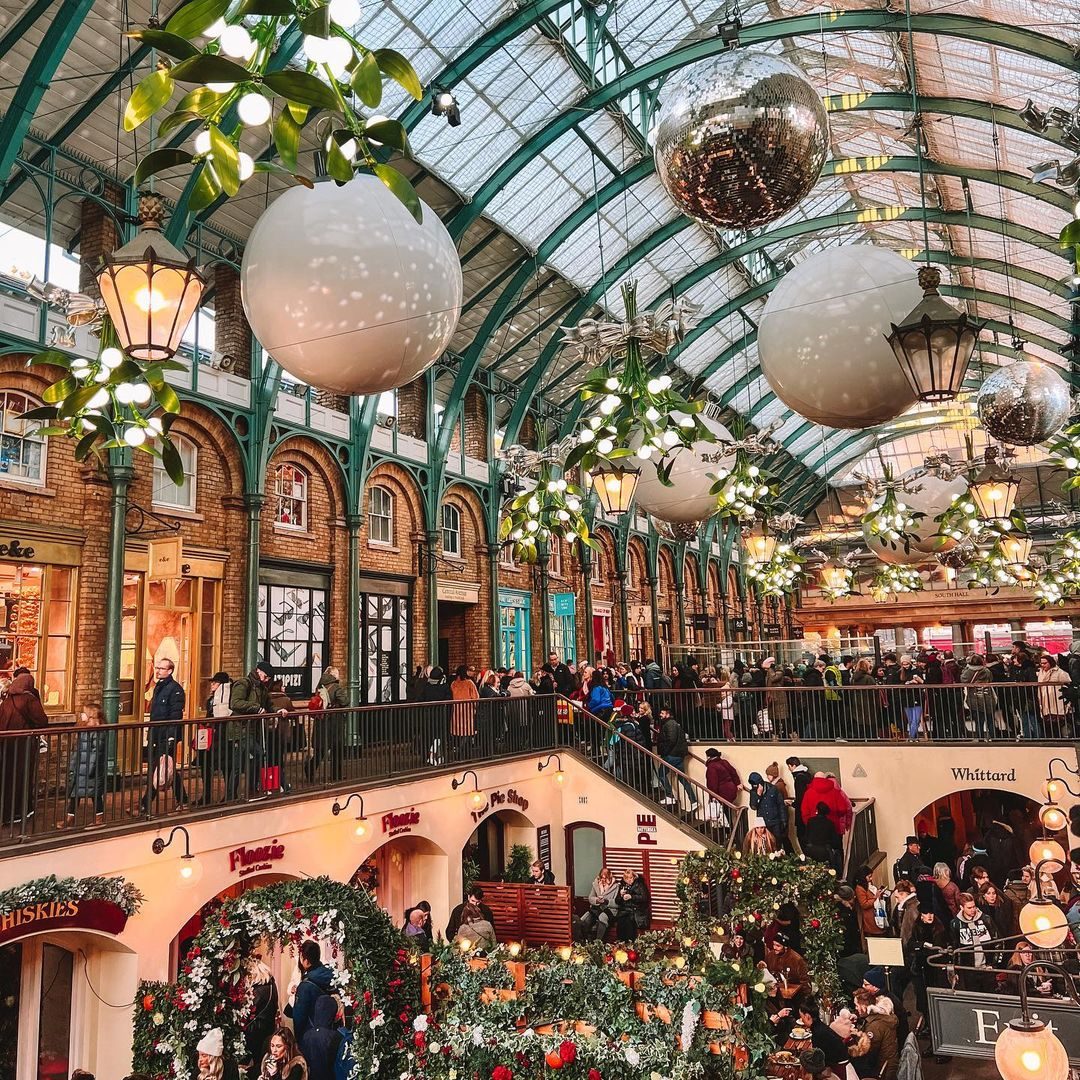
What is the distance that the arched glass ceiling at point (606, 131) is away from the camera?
11.4m

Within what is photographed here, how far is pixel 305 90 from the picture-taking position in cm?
150

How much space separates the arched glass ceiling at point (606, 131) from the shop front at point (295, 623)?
213 inches

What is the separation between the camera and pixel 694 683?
57.1ft

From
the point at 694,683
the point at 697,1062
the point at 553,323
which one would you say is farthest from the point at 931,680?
the point at 697,1062

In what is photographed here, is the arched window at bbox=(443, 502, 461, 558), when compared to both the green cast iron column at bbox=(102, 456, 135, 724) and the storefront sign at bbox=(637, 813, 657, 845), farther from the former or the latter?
the green cast iron column at bbox=(102, 456, 135, 724)

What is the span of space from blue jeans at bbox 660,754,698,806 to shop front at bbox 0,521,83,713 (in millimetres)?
9111

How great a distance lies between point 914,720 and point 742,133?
566 inches

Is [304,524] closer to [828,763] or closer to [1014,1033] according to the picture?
[828,763]

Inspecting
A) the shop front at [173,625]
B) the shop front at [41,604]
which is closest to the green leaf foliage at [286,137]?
the shop front at [41,604]

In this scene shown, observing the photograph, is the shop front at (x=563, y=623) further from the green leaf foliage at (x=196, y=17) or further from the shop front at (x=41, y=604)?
the green leaf foliage at (x=196, y=17)

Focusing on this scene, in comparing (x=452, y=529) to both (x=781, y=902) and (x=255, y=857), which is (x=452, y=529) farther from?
(x=781, y=902)

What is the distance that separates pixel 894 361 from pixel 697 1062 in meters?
4.43

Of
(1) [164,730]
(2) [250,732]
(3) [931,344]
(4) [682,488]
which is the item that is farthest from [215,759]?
(3) [931,344]

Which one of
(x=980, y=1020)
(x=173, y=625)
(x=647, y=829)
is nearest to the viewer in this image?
(x=980, y=1020)
